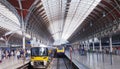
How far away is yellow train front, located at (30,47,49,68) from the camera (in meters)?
35.7

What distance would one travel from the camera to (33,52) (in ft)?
123

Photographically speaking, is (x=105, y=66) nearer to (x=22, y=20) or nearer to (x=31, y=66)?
(x=31, y=66)

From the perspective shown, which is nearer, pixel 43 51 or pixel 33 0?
pixel 43 51

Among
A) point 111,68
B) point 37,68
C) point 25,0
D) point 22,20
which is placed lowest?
point 37,68

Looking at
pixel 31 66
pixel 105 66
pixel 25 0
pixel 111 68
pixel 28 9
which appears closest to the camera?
pixel 111 68

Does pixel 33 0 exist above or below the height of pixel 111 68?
above

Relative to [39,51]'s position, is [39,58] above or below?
below

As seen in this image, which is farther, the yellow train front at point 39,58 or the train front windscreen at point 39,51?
the train front windscreen at point 39,51

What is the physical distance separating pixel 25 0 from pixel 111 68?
30.1 m

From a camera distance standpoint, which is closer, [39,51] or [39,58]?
[39,58]

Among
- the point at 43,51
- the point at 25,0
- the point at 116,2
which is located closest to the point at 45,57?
the point at 43,51

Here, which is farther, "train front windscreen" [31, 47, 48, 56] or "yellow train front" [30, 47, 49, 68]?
"train front windscreen" [31, 47, 48, 56]

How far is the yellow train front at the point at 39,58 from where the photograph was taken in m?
35.7

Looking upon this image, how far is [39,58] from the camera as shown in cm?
3634
